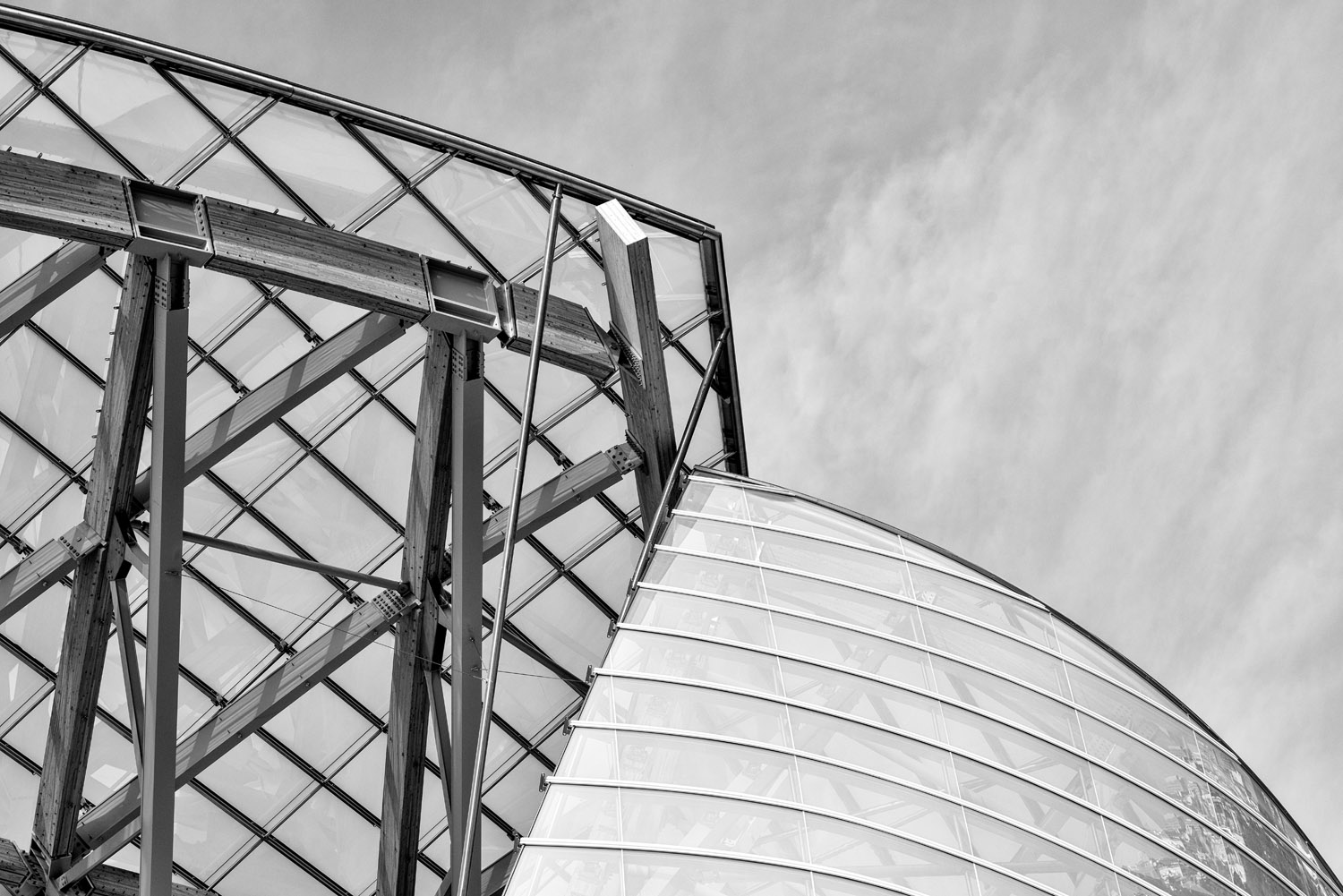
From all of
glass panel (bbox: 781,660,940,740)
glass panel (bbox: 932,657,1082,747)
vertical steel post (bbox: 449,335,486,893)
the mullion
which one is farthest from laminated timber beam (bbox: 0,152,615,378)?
glass panel (bbox: 932,657,1082,747)

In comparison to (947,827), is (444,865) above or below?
above

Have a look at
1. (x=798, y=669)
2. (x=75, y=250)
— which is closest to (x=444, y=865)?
(x=798, y=669)

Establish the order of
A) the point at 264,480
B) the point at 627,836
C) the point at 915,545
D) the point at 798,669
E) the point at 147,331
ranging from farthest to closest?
the point at 264,480, the point at 915,545, the point at 798,669, the point at 147,331, the point at 627,836

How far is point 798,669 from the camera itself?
18938mm

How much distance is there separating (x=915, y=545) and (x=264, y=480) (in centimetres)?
1206

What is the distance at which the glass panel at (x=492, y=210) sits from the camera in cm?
2281

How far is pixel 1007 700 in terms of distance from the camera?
19938 millimetres

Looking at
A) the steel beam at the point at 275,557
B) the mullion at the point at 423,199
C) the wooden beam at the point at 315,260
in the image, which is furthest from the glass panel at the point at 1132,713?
the wooden beam at the point at 315,260

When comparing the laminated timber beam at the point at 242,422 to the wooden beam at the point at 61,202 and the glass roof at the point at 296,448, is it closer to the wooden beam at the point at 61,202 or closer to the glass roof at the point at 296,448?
the glass roof at the point at 296,448

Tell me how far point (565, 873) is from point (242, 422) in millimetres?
8679

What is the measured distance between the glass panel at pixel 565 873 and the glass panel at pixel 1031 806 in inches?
215

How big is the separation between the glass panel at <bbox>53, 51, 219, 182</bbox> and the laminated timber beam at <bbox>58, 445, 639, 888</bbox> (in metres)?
8.03

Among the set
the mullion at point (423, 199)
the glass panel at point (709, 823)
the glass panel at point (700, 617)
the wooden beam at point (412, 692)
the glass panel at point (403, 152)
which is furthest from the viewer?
the glass panel at point (403, 152)

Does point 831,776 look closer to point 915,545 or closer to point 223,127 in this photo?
point 915,545
